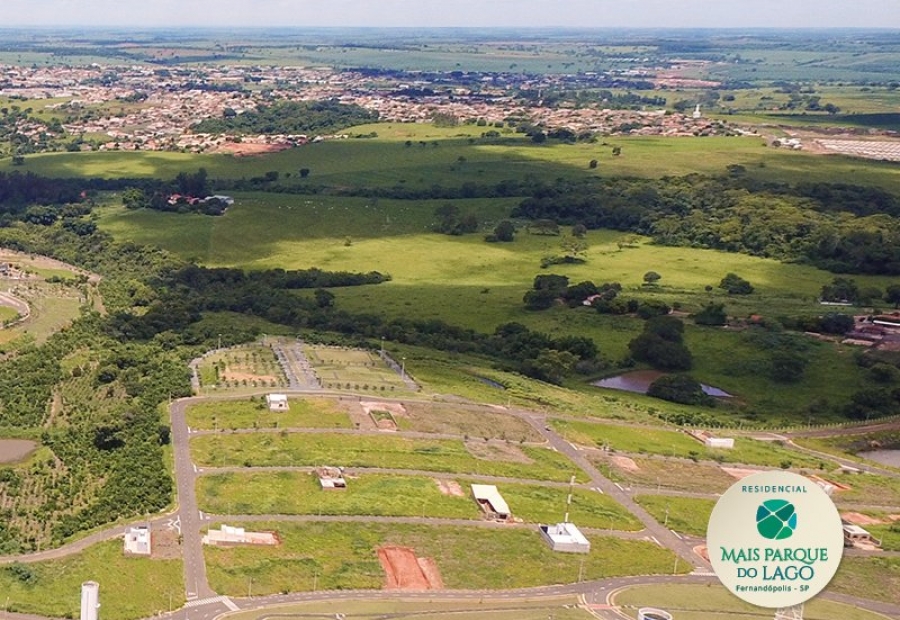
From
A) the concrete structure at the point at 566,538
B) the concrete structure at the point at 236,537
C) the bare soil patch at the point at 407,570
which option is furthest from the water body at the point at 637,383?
the concrete structure at the point at 236,537

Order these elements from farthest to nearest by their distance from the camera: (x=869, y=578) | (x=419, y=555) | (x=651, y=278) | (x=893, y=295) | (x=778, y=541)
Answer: (x=651, y=278) → (x=893, y=295) → (x=869, y=578) → (x=419, y=555) → (x=778, y=541)

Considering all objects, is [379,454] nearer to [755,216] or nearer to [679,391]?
[679,391]

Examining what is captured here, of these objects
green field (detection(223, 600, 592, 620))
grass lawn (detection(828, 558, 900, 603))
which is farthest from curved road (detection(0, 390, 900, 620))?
grass lawn (detection(828, 558, 900, 603))

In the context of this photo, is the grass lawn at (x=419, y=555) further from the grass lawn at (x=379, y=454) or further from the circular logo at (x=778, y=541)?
the circular logo at (x=778, y=541)

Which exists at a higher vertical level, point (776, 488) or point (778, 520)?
point (776, 488)

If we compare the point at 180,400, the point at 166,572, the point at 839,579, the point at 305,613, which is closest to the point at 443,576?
the point at 305,613

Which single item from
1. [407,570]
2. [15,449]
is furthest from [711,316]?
[15,449]
